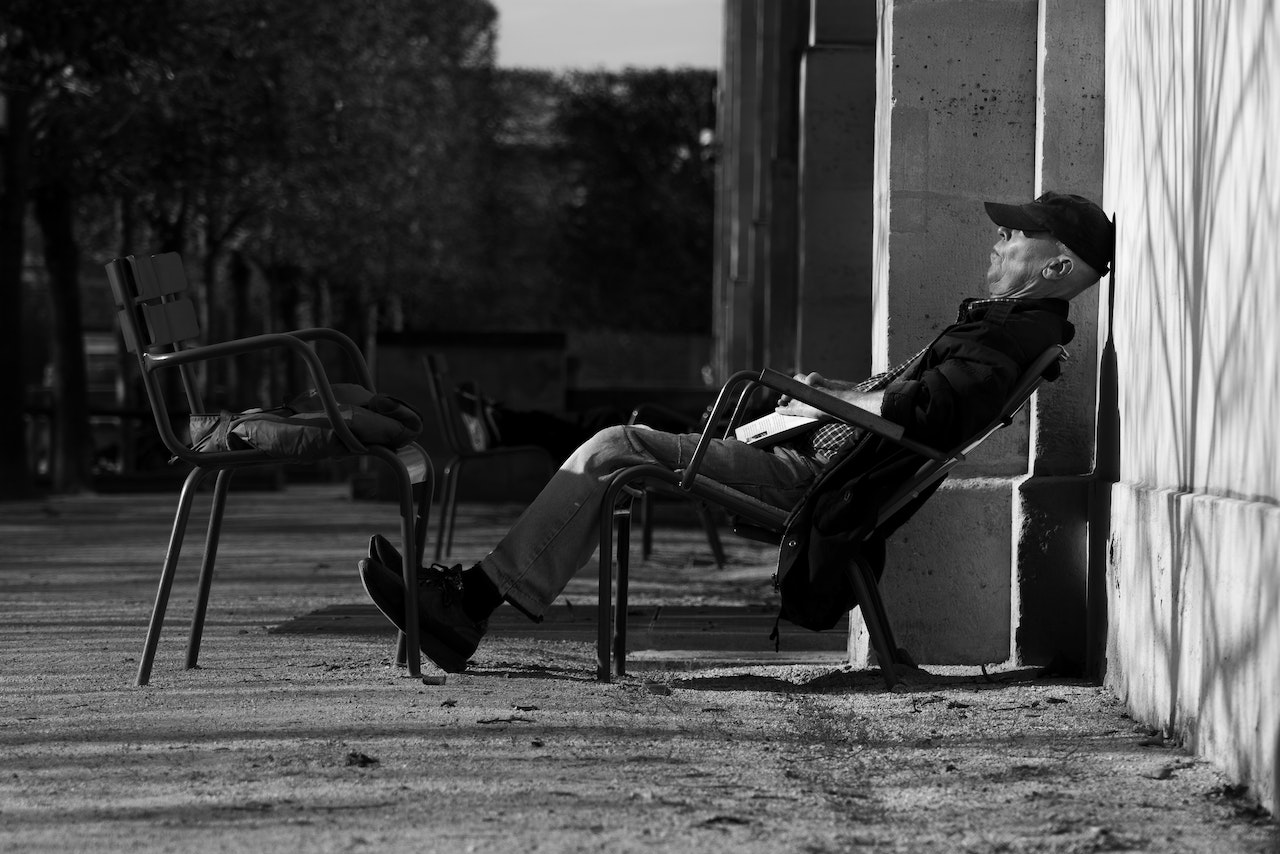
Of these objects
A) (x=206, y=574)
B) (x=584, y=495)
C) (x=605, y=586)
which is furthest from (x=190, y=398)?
(x=605, y=586)

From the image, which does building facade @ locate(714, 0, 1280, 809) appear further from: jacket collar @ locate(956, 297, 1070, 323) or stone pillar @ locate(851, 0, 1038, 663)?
jacket collar @ locate(956, 297, 1070, 323)

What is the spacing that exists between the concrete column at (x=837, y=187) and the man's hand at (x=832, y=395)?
6.22 meters

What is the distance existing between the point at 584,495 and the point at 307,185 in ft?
69.0

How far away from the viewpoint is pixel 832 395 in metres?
4.47

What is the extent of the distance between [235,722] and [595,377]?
2032 inches

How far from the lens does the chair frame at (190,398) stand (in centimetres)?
449

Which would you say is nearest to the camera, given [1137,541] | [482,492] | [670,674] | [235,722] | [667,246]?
[235,722]

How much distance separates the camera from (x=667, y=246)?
62.9 meters

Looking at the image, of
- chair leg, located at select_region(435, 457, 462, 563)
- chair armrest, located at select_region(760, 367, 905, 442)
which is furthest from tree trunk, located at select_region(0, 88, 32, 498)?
chair armrest, located at select_region(760, 367, 905, 442)

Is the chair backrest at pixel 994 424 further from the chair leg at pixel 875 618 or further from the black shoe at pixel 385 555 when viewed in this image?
→ the black shoe at pixel 385 555

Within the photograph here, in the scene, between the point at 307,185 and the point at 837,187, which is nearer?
the point at 837,187

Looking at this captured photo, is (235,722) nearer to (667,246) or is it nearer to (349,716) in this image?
(349,716)

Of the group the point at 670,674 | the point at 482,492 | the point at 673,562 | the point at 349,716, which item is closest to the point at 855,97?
the point at 673,562

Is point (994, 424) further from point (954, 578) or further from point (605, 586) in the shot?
point (605, 586)
